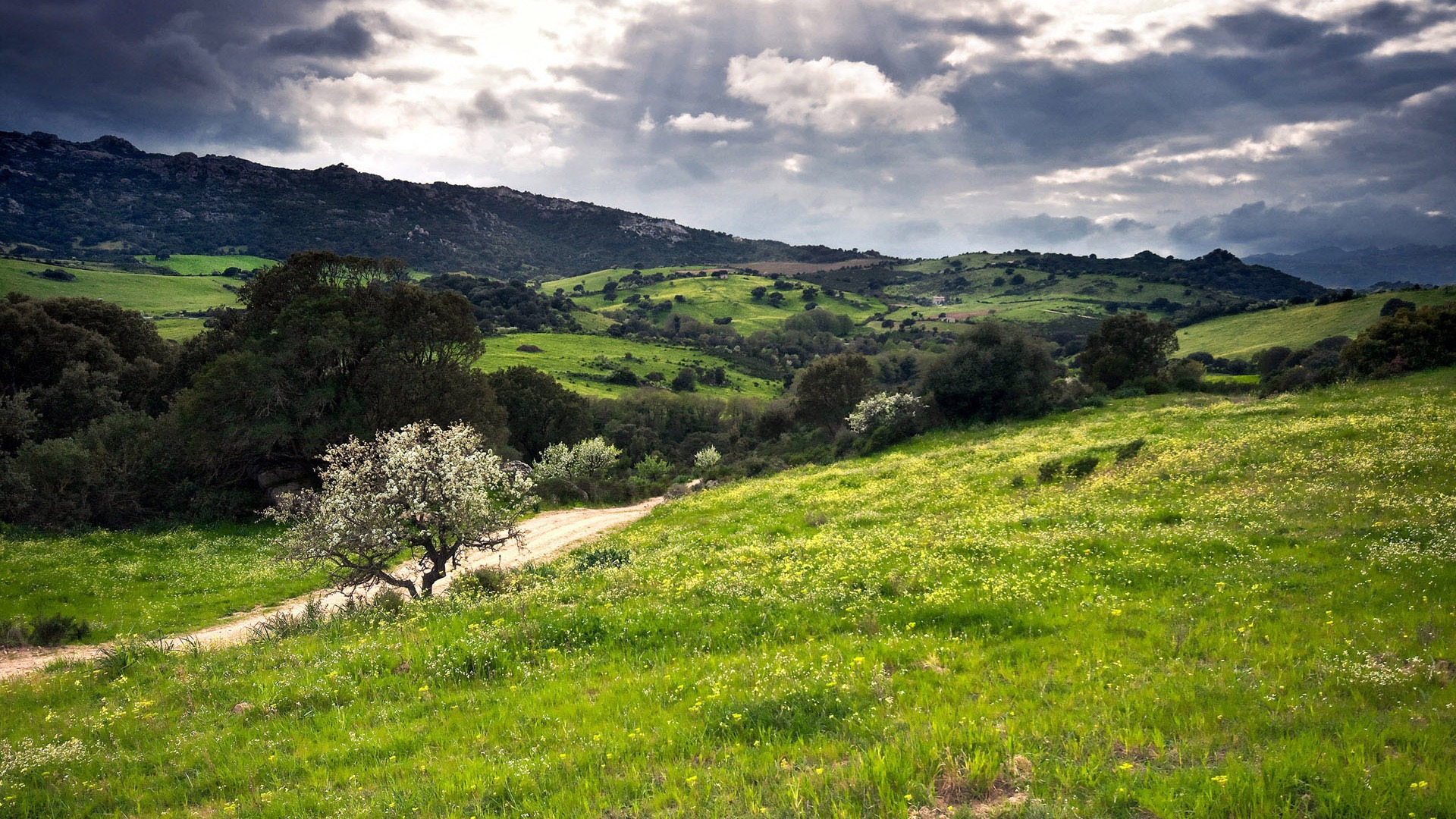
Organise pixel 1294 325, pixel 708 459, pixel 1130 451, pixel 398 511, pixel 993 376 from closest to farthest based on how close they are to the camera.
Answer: pixel 398 511
pixel 1130 451
pixel 993 376
pixel 708 459
pixel 1294 325

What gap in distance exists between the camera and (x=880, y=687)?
8969 mm

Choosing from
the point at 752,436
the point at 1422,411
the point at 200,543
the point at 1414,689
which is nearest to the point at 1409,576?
the point at 1414,689

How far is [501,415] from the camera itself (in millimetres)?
55125

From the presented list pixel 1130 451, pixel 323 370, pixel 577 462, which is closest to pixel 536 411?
pixel 577 462

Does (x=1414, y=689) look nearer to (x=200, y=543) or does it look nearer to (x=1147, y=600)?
(x=1147, y=600)

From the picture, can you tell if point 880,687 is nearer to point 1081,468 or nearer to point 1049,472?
point 1049,472

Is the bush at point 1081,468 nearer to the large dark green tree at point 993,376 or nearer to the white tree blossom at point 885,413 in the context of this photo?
the large dark green tree at point 993,376

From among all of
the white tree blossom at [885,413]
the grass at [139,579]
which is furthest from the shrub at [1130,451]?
the grass at [139,579]

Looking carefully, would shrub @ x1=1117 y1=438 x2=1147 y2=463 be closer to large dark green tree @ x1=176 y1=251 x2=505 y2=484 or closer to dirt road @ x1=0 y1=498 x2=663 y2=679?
dirt road @ x1=0 y1=498 x2=663 y2=679

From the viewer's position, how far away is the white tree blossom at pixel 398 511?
18938mm

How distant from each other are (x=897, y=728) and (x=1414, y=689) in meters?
5.97

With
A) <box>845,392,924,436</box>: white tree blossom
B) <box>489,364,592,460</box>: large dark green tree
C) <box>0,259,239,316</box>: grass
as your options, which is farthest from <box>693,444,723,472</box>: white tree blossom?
A: <box>0,259,239,316</box>: grass

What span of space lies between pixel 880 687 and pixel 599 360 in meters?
123

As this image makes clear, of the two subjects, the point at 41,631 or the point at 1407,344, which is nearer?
the point at 41,631
